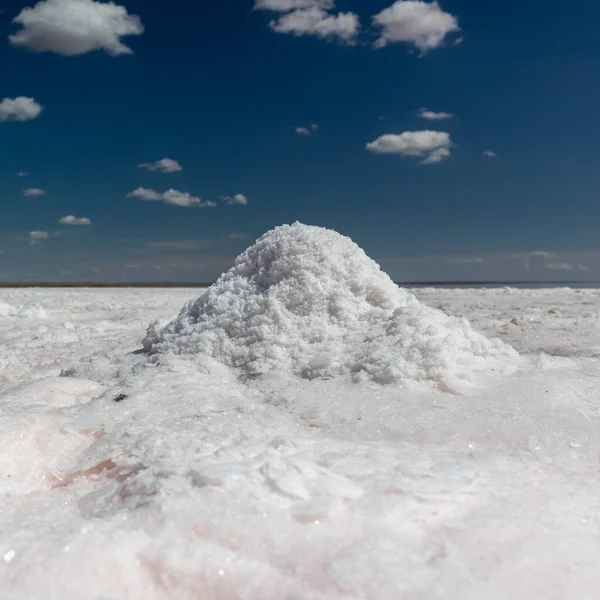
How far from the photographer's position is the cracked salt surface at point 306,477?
1181 millimetres

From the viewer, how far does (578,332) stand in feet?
13.9

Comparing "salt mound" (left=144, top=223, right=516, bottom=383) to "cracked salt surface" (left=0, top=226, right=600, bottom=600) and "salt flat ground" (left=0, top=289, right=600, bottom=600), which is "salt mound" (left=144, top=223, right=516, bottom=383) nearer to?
"cracked salt surface" (left=0, top=226, right=600, bottom=600)

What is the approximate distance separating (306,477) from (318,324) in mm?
1510

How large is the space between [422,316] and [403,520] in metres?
1.56

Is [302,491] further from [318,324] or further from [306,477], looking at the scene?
[318,324]

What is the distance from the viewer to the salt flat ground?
117 cm

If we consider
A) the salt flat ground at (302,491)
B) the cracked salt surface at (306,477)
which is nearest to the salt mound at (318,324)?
the cracked salt surface at (306,477)

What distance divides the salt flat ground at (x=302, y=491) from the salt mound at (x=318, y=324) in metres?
0.16

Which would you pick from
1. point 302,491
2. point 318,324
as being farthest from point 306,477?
point 318,324

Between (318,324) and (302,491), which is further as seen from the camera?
(318,324)

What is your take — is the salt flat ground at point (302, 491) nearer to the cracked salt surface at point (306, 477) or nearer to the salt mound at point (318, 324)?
the cracked salt surface at point (306, 477)

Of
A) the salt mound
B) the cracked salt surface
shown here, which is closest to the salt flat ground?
the cracked salt surface

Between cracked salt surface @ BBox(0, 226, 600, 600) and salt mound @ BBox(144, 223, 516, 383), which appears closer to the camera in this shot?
cracked salt surface @ BBox(0, 226, 600, 600)

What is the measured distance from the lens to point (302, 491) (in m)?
1.43
